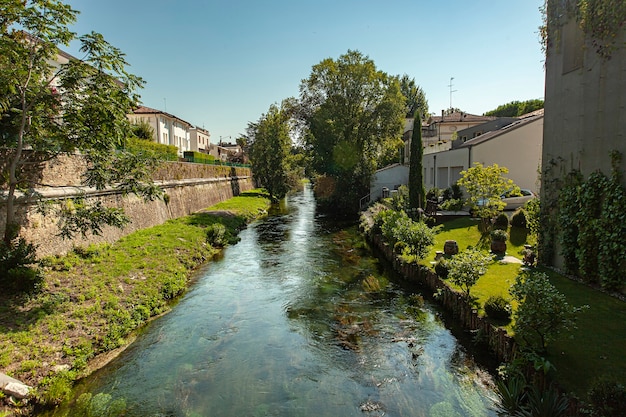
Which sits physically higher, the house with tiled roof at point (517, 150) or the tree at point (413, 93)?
the tree at point (413, 93)

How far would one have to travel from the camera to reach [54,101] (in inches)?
368

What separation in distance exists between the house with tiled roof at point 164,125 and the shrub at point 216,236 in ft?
80.1

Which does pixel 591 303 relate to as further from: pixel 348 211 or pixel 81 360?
pixel 348 211

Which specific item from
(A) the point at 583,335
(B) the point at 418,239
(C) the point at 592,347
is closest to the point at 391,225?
(B) the point at 418,239

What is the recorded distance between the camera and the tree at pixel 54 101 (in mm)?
8625

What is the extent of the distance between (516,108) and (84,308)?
194 ft

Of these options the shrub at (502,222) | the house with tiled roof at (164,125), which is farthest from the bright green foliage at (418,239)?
the house with tiled roof at (164,125)

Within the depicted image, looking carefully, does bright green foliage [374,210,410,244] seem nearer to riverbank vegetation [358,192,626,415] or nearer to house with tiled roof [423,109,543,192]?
riverbank vegetation [358,192,626,415]

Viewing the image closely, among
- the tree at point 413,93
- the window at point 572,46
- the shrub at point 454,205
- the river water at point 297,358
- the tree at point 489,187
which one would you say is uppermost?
the tree at point 413,93

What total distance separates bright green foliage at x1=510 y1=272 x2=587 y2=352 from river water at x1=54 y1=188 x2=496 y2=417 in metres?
1.32

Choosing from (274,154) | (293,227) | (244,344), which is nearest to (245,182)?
(274,154)

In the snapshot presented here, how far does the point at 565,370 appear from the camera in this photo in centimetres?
593

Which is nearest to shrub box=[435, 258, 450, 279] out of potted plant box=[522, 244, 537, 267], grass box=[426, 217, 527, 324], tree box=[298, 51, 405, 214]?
grass box=[426, 217, 527, 324]

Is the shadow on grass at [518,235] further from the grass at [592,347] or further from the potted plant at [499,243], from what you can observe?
the grass at [592,347]
